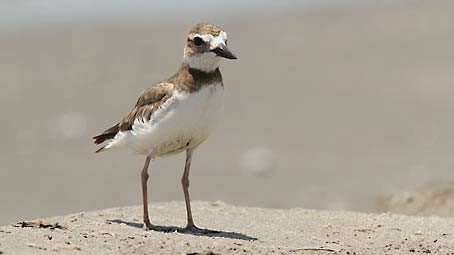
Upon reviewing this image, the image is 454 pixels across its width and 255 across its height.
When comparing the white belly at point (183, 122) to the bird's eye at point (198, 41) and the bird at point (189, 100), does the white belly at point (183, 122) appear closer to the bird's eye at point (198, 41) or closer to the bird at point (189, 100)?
the bird at point (189, 100)

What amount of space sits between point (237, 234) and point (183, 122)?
3.06 ft

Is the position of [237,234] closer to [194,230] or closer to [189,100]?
[194,230]

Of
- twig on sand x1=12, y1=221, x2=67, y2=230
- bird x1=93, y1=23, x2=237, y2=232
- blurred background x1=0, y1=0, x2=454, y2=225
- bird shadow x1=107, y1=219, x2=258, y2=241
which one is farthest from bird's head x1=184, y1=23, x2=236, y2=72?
blurred background x1=0, y1=0, x2=454, y2=225

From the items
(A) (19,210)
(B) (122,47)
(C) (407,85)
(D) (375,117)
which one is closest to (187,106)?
(A) (19,210)

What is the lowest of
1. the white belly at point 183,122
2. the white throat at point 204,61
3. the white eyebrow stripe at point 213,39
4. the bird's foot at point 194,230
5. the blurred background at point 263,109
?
the bird's foot at point 194,230

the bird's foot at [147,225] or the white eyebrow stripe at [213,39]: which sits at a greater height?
the white eyebrow stripe at [213,39]

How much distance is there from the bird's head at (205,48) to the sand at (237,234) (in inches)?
44.5

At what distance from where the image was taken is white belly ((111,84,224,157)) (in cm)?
738

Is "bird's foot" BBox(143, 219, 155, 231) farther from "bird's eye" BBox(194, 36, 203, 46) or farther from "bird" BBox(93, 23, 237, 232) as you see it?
"bird's eye" BBox(194, 36, 203, 46)

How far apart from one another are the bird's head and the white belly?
16cm

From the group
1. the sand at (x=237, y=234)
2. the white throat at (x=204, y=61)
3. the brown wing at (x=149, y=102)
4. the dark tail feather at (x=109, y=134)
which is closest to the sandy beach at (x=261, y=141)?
the sand at (x=237, y=234)

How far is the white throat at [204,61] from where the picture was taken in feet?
24.5

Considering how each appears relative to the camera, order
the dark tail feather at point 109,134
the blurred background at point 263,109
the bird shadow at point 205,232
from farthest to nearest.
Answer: the blurred background at point 263,109 → the dark tail feather at point 109,134 → the bird shadow at point 205,232

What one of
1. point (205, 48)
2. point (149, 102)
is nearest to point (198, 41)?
point (205, 48)
